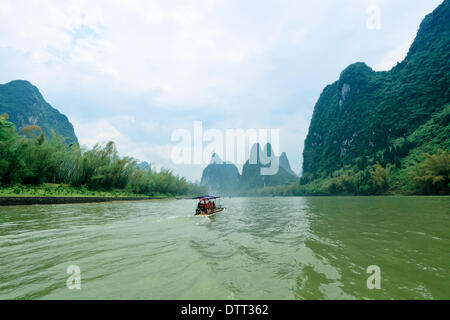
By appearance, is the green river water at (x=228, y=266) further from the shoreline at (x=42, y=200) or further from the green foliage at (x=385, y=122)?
the green foliage at (x=385, y=122)

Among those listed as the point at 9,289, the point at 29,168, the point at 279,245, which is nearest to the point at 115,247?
the point at 9,289

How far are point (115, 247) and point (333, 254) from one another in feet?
21.8

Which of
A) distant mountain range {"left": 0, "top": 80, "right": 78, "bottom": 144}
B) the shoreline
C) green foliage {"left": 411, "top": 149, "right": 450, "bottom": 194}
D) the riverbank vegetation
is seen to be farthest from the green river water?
distant mountain range {"left": 0, "top": 80, "right": 78, "bottom": 144}

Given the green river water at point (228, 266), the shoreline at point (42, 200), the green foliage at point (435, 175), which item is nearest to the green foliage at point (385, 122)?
the green foliage at point (435, 175)

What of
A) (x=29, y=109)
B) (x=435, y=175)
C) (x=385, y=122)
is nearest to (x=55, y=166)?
(x=435, y=175)

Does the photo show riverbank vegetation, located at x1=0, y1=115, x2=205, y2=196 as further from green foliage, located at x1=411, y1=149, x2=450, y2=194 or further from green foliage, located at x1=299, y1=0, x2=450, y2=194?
green foliage, located at x1=299, y1=0, x2=450, y2=194

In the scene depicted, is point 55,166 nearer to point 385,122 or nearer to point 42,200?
point 42,200

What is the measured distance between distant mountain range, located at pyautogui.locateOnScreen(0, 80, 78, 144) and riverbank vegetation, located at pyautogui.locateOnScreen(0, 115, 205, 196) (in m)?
93.2

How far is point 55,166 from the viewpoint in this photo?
2864 cm

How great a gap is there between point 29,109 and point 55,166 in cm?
13374

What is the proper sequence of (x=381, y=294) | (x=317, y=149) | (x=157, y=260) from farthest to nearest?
(x=317, y=149), (x=157, y=260), (x=381, y=294)
